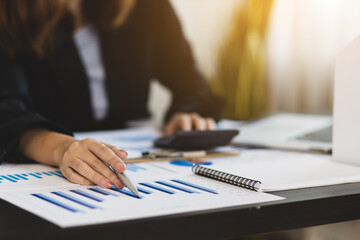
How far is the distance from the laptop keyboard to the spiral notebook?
0.15 m

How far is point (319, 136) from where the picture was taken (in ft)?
3.47

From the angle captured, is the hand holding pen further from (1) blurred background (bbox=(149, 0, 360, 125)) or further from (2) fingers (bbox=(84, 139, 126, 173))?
(1) blurred background (bbox=(149, 0, 360, 125))

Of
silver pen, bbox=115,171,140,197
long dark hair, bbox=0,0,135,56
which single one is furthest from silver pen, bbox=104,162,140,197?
long dark hair, bbox=0,0,135,56

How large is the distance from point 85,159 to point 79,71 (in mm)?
697

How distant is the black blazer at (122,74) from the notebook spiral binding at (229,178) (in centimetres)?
56

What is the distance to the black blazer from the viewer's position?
1.27m

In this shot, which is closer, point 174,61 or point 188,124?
point 188,124

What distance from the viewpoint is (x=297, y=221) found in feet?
1.70

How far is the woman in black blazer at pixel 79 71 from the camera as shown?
84cm

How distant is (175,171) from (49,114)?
75cm

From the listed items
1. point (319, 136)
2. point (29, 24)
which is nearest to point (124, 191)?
point (319, 136)

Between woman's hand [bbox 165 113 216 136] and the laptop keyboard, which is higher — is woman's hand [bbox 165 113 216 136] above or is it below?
above

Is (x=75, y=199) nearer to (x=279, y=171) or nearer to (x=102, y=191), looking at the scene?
(x=102, y=191)

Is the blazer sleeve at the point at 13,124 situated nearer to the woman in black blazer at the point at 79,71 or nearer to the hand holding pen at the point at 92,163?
the woman in black blazer at the point at 79,71
